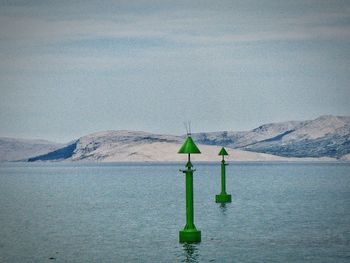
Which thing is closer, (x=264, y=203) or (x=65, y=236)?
(x=65, y=236)

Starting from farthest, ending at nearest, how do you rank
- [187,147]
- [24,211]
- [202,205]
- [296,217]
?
[202,205] < [24,211] < [296,217] < [187,147]

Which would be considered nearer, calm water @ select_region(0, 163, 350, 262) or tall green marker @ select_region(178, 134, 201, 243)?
calm water @ select_region(0, 163, 350, 262)

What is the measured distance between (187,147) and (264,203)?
162 ft

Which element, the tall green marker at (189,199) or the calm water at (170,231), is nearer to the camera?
the calm water at (170,231)

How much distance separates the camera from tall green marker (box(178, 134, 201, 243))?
5600 cm

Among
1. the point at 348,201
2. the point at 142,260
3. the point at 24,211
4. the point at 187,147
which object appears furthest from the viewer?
the point at 348,201

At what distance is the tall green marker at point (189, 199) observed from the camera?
56000 mm

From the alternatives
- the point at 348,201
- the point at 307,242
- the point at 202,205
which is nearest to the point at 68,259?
the point at 307,242

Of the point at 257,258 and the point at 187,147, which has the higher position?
the point at 187,147

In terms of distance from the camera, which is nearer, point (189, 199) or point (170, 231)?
point (189, 199)

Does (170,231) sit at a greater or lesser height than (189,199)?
lesser

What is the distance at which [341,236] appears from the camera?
64.6 m

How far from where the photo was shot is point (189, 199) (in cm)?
5641

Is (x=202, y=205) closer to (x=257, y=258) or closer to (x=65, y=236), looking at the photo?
(x=65, y=236)
